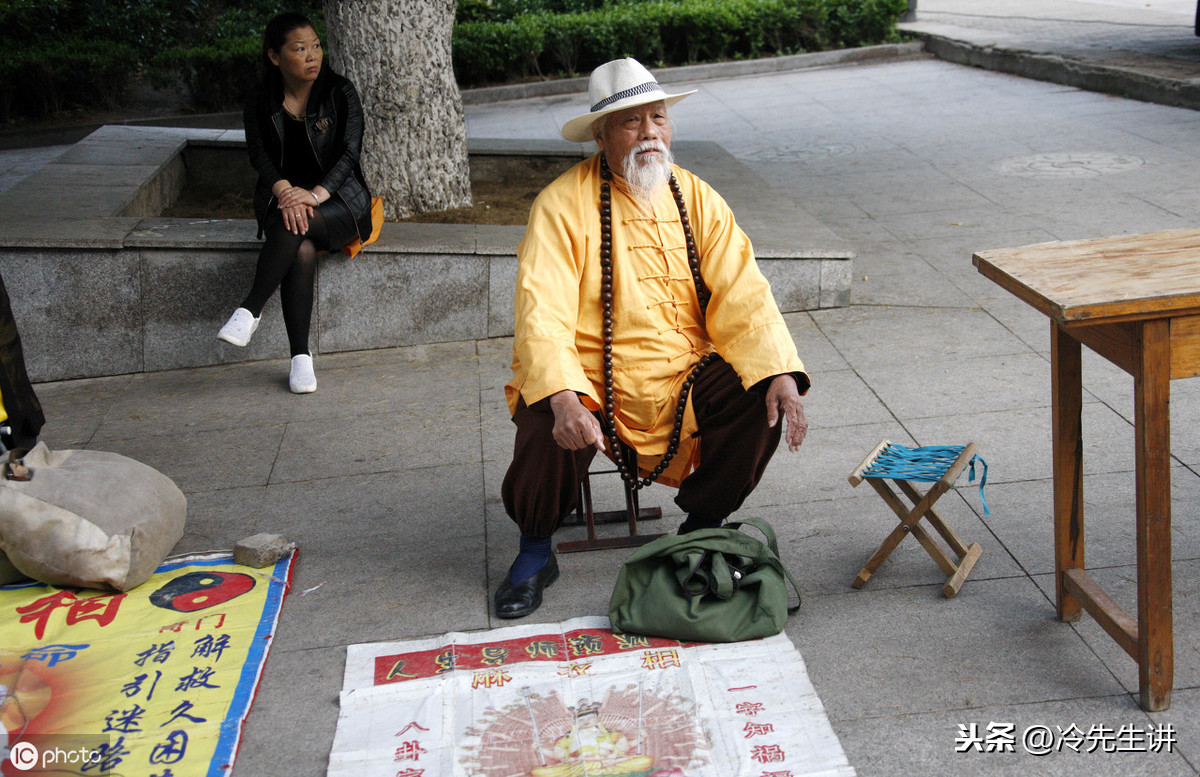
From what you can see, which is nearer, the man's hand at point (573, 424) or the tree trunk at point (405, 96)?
the man's hand at point (573, 424)

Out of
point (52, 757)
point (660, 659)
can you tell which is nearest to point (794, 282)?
point (660, 659)

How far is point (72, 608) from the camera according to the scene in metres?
2.93

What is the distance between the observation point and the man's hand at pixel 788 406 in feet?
8.85

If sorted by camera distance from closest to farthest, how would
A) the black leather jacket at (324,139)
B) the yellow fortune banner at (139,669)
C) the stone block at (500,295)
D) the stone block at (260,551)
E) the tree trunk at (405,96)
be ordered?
the yellow fortune banner at (139,669) < the stone block at (260,551) < the black leather jacket at (324,139) < the stone block at (500,295) < the tree trunk at (405,96)

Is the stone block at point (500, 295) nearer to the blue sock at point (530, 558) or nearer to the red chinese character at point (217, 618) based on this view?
the blue sock at point (530, 558)

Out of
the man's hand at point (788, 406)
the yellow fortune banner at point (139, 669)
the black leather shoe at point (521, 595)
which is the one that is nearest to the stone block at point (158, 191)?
the yellow fortune banner at point (139, 669)

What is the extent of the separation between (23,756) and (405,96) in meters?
4.02

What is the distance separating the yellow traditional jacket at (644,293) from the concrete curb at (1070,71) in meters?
7.62

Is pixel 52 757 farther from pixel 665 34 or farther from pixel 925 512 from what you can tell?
pixel 665 34

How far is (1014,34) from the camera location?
43.0 feet

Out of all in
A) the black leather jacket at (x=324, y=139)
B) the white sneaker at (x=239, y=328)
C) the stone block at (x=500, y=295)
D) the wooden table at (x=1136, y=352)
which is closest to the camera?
the wooden table at (x=1136, y=352)

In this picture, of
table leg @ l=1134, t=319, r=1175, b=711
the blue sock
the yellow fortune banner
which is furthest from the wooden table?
the yellow fortune banner

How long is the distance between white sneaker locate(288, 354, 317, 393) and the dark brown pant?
1932 millimetres

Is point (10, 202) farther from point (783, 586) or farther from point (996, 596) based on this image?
point (996, 596)
